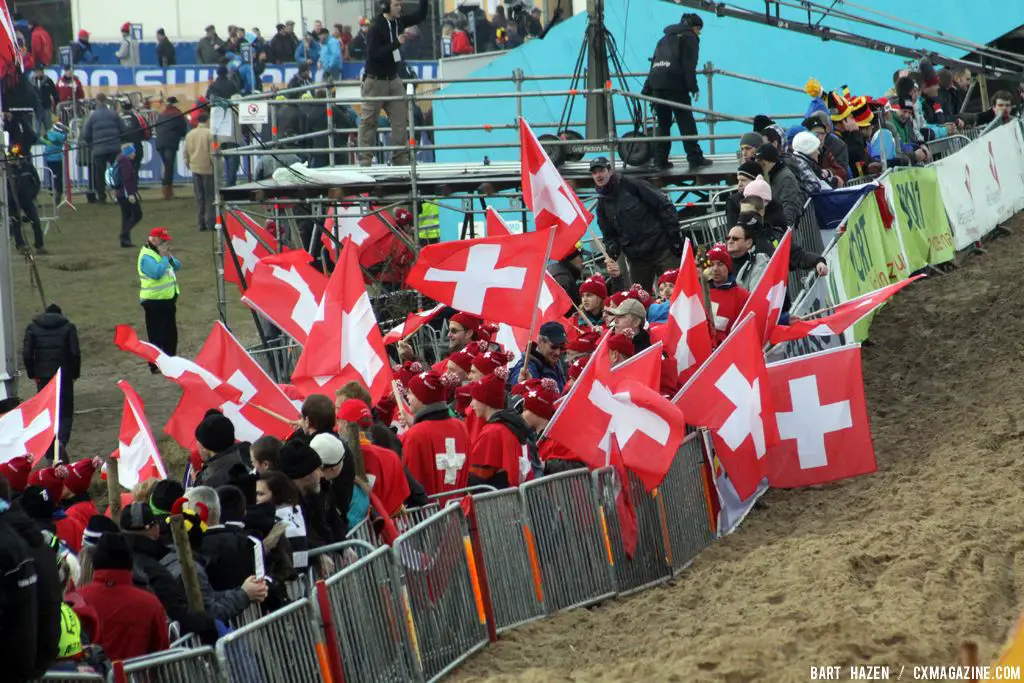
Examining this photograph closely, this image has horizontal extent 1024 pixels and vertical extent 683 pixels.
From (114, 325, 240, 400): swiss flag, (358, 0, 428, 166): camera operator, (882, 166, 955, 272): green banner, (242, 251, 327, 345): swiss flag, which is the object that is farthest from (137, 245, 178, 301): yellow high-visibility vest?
(882, 166, 955, 272): green banner

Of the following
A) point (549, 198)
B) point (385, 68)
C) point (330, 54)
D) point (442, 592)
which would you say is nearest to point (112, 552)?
point (442, 592)

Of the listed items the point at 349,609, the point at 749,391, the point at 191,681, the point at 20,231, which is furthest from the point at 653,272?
the point at 20,231

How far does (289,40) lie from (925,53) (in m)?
13.9

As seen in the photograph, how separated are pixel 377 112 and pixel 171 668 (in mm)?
12772

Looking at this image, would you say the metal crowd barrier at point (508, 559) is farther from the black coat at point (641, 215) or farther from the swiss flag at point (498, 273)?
the black coat at point (641, 215)

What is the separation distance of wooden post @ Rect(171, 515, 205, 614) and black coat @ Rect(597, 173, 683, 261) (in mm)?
7953

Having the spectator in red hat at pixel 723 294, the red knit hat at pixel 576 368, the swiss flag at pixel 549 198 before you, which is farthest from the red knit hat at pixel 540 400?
the swiss flag at pixel 549 198

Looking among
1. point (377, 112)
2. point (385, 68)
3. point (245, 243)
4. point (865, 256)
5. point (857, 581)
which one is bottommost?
point (857, 581)

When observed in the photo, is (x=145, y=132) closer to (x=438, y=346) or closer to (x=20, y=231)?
(x=20, y=231)

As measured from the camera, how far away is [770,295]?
1092cm

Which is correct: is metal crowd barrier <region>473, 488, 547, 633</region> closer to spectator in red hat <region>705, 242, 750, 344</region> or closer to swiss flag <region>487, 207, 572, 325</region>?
spectator in red hat <region>705, 242, 750, 344</region>

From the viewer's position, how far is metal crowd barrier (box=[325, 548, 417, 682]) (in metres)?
7.62

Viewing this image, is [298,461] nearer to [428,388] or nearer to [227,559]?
[227,559]

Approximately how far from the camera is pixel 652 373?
32.7ft
